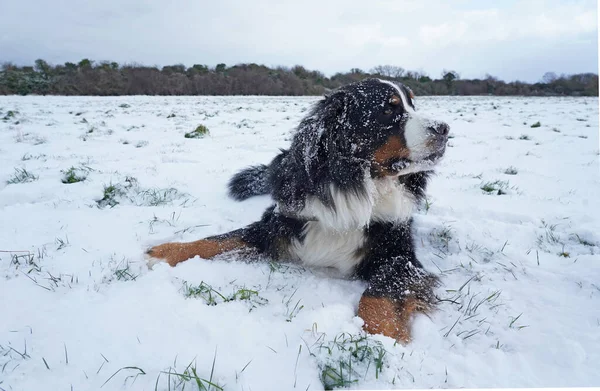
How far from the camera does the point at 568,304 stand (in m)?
2.13

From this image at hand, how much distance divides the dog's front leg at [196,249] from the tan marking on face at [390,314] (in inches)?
44.9

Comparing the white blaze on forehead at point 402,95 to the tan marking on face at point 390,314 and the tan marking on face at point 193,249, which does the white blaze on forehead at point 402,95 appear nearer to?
the tan marking on face at point 390,314

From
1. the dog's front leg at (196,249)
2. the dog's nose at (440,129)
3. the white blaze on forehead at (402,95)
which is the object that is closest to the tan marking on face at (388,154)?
the dog's nose at (440,129)

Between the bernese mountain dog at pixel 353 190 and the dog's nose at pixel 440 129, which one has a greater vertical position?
the dog's nose at pixel 440 129

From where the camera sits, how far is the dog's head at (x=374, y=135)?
2.45 metres

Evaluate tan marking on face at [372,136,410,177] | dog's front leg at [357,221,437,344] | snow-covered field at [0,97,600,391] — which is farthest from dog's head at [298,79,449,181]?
snow-covered field at [0,97,600,391]

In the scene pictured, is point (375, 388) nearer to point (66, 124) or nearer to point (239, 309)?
point (239, 309)

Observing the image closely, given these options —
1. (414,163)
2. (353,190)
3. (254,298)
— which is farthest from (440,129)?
(254,298)

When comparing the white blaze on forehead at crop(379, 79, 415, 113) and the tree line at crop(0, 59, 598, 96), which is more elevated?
the tree line at crop(0, 59, 598, 96)

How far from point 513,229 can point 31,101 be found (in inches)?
740

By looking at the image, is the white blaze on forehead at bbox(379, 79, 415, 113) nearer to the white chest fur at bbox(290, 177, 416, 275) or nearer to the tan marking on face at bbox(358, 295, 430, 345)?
the white chest fur at bbox(290, 177, 416, 275)

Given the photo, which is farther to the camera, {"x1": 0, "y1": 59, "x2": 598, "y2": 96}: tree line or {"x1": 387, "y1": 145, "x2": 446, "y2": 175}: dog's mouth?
{"x1": 0, "y1": 59, "x2": 598, "y2": 96}: tree line

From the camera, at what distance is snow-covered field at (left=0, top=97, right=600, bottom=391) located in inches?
59.4

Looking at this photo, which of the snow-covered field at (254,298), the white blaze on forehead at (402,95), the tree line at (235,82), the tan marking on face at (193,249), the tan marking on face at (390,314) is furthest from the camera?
the tree line at (235,82)
